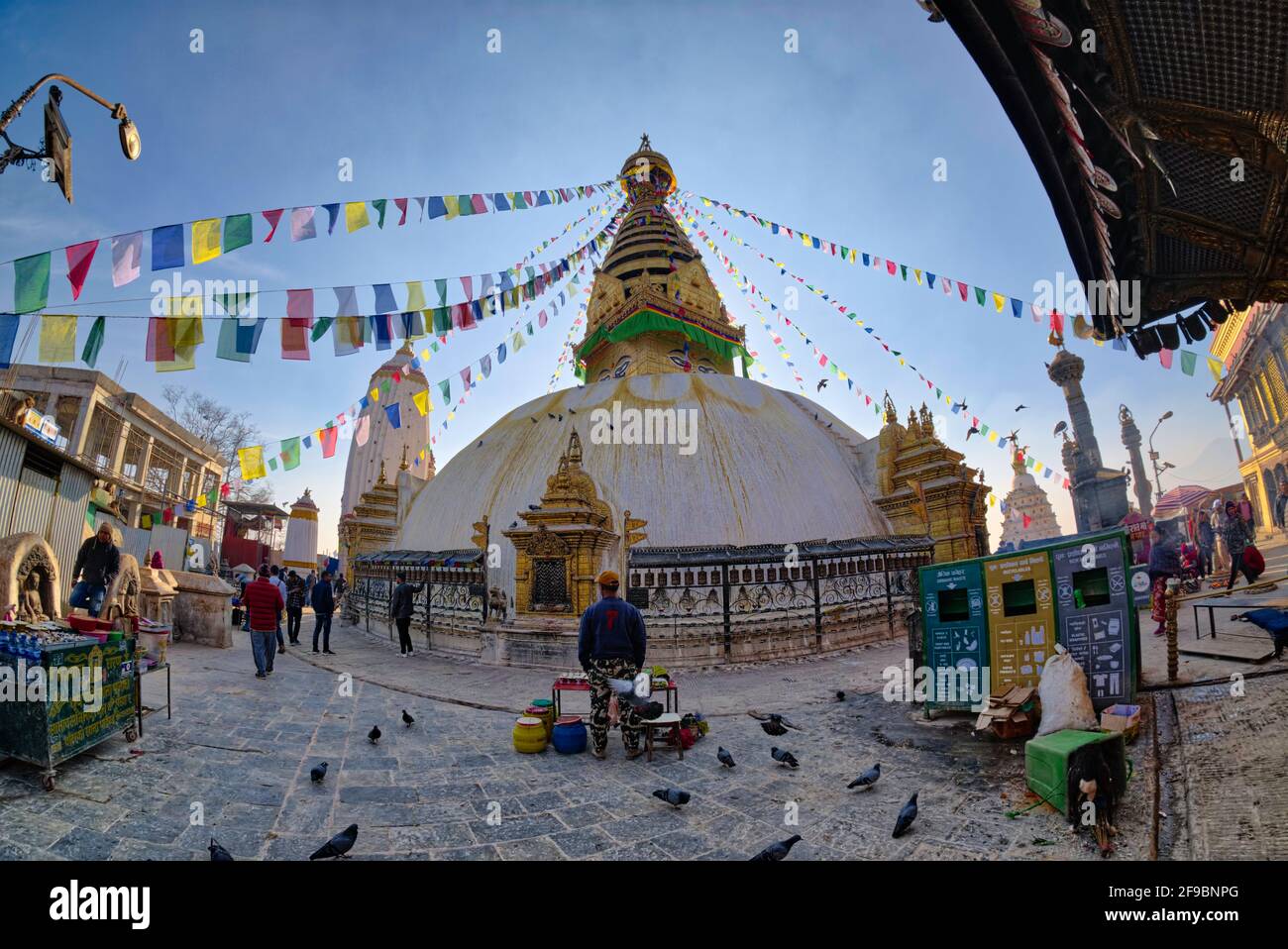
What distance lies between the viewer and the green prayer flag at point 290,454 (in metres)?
15.1

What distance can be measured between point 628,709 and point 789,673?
17.1 feet

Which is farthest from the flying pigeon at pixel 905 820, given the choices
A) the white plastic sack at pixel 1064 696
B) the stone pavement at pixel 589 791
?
the white plastic sack at pixel 1064 696

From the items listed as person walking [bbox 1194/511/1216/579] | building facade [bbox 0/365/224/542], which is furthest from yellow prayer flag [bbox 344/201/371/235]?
person walking [bbox 1194/511/1216/579]

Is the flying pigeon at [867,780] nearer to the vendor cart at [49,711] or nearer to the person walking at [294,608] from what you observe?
the vendor cart at [49,711]

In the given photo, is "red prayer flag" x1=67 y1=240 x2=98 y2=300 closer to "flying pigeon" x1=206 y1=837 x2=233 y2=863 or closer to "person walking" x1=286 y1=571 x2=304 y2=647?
"person walking" x1=286 y1=571 x2=304 y2=647

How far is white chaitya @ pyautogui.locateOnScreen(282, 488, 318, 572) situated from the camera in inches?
1394

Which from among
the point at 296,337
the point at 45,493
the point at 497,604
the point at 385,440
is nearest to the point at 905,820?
the point at 497,604

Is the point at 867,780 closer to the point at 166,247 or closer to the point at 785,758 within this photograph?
the point at 785,758

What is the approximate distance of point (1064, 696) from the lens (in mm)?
4723

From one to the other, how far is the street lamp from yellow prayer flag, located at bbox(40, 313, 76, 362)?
232cm

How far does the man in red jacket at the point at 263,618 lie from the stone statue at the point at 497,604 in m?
4.34

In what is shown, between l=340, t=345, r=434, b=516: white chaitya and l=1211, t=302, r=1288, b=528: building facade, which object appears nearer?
l=1211, t=302, r=1288, b=528: building facade

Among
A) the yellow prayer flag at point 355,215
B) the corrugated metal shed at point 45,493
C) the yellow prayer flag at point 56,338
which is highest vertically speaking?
the yellow prayer flag at point 355,215
